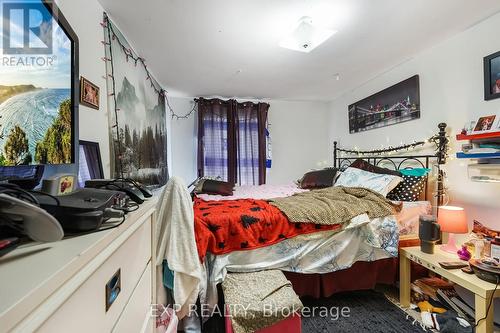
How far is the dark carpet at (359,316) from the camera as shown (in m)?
1.59

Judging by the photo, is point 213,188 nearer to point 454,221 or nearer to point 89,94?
point 89,94

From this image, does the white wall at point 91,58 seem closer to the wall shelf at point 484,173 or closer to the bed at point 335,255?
the bed at point 335,255

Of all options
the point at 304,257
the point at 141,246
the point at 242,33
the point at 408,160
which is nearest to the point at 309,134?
the point at 408,160

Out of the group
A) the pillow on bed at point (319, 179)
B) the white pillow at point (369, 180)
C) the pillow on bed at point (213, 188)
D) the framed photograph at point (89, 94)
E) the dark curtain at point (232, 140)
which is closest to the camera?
the framed photograph at point (89, 94)

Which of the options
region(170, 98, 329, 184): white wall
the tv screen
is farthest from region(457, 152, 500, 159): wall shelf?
region(170, 98, 329, 184): white wall

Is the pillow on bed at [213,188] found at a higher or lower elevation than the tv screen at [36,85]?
lower

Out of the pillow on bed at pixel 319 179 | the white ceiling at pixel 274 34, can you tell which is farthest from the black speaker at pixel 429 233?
the white ceiling at pixel 274 34

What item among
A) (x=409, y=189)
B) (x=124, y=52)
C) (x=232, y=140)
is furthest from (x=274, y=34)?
(x=232, y=140)

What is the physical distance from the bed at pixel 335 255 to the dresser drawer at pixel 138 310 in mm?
558

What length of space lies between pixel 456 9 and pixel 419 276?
2186 millimetres

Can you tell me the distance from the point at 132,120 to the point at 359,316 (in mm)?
2511

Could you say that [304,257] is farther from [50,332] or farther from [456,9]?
[456,9]

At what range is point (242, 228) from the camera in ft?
5.38

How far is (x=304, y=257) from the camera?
176cm
